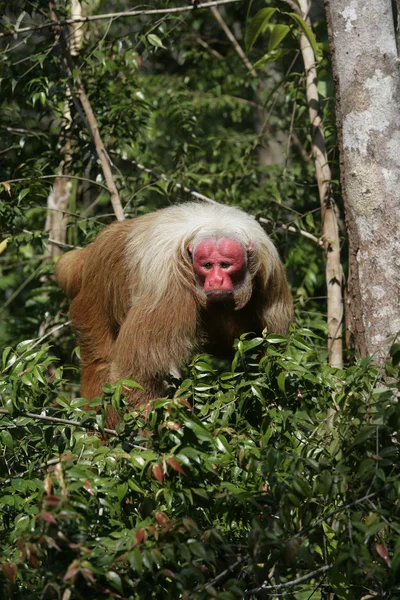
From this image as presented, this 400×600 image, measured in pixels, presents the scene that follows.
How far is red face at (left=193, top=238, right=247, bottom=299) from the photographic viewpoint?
494 cm

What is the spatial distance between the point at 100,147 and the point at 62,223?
2157 mm

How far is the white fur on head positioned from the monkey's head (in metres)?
0.08

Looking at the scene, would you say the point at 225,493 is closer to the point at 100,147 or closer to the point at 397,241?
the point at 397,241

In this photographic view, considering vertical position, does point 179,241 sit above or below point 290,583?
above

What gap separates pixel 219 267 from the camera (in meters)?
4.98

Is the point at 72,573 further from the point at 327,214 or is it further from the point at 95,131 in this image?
the point at 95,131

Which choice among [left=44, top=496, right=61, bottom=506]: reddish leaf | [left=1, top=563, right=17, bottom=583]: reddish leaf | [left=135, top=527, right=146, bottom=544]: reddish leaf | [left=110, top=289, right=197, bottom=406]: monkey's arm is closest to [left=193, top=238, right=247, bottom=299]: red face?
[left=110, top=289, right=197, bottom=406]: monkey's arm

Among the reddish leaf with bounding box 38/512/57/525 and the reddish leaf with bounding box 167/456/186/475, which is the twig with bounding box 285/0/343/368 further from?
the reddish leaf with bounding box 38/512/57/525

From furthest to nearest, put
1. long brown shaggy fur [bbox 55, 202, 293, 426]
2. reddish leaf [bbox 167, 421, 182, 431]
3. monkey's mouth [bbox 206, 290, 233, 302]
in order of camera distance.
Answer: long brown shaggy fur [bbox 55, 202, 293, 426]
monkey's mouth [bbox 206, 290, 233, 302]
reddish leaf [bbox 167, 421, 182, 431]

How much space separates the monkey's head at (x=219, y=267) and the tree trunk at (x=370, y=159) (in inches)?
30.1

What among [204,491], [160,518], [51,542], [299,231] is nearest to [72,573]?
[51,542]

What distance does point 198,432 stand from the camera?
307 cm

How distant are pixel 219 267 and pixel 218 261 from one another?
0.13ft

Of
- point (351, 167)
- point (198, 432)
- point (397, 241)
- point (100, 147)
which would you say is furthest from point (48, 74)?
point (198, 432)
